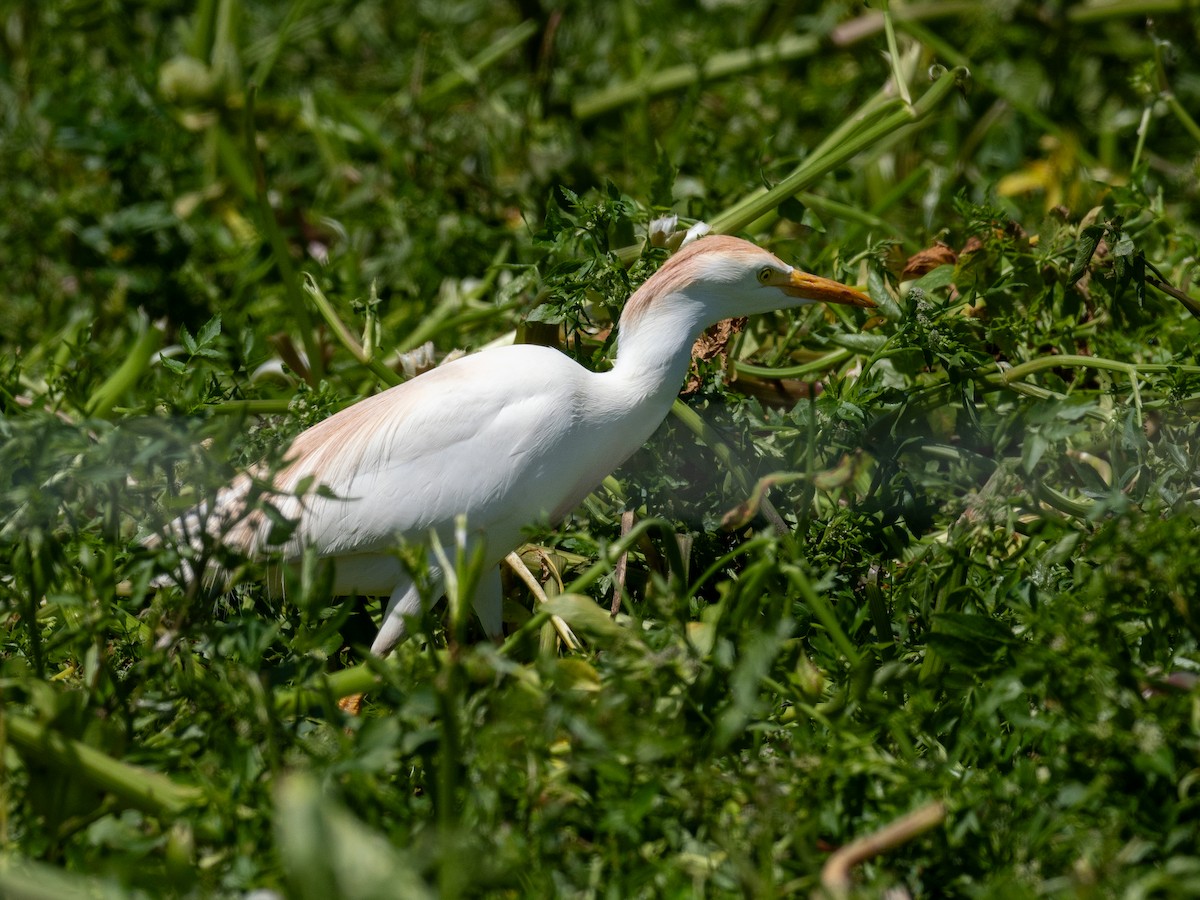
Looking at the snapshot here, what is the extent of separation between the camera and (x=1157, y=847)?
134cm

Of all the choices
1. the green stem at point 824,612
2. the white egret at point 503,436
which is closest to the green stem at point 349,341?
the white egret at point 503,436

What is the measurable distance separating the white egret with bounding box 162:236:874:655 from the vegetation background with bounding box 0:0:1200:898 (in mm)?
123

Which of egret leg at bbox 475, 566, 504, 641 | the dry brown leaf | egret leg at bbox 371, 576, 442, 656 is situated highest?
the dry brown leaf

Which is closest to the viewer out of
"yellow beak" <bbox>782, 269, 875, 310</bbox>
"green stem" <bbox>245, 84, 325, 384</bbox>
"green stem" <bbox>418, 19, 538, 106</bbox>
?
"yellow beak" <bbox>782, 269, 875, 310</bbox>

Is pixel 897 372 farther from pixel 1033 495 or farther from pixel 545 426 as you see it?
pixel 545 426

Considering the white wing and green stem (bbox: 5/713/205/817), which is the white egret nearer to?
the white wing

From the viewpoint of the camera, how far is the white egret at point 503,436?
1738 mm

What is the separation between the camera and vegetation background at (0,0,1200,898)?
1354 mm

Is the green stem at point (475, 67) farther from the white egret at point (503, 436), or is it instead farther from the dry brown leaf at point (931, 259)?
the white egret at point (503, 436)

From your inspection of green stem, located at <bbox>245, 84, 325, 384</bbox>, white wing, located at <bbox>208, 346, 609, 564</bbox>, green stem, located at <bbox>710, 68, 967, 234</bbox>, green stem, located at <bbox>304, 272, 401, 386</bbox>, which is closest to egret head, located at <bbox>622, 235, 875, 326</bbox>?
white wing, located at <bbox>208, 346, 609, 564</bbox>

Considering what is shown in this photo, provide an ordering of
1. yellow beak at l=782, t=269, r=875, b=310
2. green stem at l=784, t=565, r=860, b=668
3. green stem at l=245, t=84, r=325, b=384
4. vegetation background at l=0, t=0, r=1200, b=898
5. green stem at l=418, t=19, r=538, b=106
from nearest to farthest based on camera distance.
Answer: vegetation background at l=0, t=0, r=1200, b=898 < green stem at l=784, t=565, r=860, b=668 < yellow beak at l=782, t=269, r=875, b=310 < green stem at l=245, t=84, r=325, b=384 < green stem at l=418, t=19, r=538, b=106

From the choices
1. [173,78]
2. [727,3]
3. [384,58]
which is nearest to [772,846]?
[173,78]

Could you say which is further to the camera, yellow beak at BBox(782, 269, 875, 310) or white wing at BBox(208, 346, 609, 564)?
yellow beak at BBox(782, 269, 875, 310)

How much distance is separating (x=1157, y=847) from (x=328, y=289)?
6.02 ft
